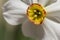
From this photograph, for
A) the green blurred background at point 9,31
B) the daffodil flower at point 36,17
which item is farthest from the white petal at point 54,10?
the green blurred background at point 9,31

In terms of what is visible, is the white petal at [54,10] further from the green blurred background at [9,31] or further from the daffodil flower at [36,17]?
the green blurred background at [9,31]

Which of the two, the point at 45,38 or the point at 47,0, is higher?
the point at 47,0

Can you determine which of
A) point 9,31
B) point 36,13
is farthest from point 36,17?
point 9,31

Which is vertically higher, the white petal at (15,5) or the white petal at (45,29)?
the white petal at (15,5)

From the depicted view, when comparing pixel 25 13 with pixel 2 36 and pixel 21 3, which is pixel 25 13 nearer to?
pixel 21 3

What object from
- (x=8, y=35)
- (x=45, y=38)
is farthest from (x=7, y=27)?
(x=45, y=38)

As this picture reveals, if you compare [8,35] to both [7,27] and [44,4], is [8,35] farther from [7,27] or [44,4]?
[44,4]

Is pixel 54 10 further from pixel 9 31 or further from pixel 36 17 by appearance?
pixel 9 31
